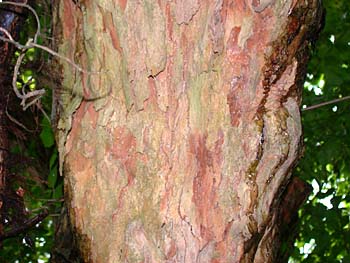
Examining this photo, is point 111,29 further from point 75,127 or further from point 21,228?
point 21,228

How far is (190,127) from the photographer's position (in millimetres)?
1118

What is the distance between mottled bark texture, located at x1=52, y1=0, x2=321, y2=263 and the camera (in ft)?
3.56

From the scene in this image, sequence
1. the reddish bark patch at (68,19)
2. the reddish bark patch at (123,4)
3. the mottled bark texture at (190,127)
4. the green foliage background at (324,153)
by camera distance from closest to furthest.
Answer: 1. the mottled bark texture at (190,127)
2. the reddish bark patch at (123,4)
3. the reddish bark patch at (68,19)
4. the green foliage background at (324,153)

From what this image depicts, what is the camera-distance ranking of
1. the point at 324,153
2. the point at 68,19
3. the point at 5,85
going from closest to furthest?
the point at 68,19
the point at 5,85
the point at 324,153

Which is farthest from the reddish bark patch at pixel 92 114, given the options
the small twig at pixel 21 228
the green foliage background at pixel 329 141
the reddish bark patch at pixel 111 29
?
the green foliage background at pixel 329 141

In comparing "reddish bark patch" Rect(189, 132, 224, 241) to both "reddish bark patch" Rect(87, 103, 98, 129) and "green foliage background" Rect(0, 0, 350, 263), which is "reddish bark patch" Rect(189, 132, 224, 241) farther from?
"green foliage background" Rect(0, 0, 350, 263)

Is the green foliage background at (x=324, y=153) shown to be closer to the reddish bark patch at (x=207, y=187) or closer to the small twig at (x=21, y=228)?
the small twig at (x=21, y=228)

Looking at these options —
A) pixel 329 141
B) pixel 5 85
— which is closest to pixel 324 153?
pixel 329 141

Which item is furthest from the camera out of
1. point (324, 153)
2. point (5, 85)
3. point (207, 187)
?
point (324, 153)

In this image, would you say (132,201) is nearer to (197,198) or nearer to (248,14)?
(197,198)

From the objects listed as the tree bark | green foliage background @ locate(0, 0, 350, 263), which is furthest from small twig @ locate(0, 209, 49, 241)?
green foliage background @ locate(0, 0, 350, 263)

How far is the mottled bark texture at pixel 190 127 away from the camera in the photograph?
1.09 metres

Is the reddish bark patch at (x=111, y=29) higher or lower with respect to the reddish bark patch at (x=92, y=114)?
higher

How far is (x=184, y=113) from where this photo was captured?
3.70ft
